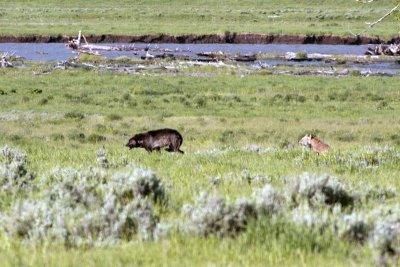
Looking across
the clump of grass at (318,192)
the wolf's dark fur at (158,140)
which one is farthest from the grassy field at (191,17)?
the clump of grass at (318,192)

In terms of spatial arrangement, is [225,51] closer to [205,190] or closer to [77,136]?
[77,136]

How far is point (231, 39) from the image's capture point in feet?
260

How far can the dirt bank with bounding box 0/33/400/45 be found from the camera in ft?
255

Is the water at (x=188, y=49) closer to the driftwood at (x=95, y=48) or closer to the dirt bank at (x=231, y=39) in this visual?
the driftwood at (x=95, y=48)

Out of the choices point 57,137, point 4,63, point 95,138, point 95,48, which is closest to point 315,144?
point 95,138

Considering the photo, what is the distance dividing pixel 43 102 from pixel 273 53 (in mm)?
34200

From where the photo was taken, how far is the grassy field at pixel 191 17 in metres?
82.9

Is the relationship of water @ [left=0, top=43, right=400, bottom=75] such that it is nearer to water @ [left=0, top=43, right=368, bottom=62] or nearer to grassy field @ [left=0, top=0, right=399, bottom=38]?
water @ [left=0, top=43, right=368, bottom=62]

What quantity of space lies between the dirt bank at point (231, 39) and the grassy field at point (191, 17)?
3.79 ft

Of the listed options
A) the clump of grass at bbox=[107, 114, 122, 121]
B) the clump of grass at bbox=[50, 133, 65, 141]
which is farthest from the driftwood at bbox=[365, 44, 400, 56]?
the clump of grass at bbox=[50, 133, 65, 141]

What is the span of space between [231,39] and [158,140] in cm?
6434

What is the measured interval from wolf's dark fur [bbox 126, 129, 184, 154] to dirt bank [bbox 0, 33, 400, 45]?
62.8 m

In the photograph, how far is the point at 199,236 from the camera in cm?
575

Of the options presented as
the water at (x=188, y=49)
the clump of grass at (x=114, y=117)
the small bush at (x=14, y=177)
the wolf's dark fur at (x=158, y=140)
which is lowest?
the water at (x=188, y=49)
